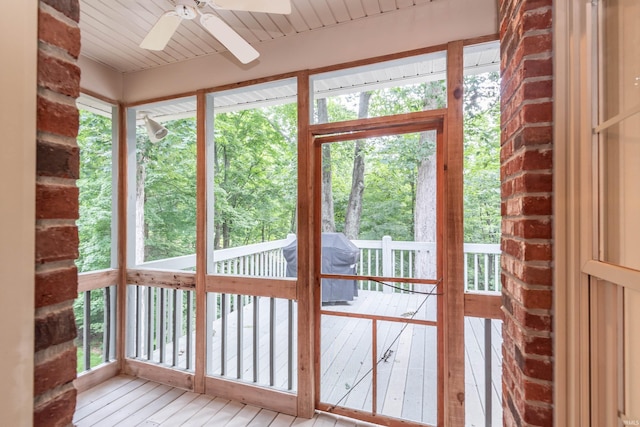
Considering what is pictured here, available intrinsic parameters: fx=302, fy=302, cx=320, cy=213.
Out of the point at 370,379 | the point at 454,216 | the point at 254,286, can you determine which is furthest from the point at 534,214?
the point at 254,286

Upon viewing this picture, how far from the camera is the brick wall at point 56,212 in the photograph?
628 mm

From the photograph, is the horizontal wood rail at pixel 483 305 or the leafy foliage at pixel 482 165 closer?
the horizontal wood rail at pixel 483 305

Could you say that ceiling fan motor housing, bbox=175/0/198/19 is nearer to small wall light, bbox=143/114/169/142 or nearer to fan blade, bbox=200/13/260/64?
fan blade, bbox=200/13/260/64

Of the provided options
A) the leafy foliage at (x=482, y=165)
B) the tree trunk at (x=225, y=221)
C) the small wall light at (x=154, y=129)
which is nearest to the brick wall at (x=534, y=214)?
the leafy foliage at (x=482, y=165)

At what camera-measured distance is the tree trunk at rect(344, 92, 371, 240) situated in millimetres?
2268

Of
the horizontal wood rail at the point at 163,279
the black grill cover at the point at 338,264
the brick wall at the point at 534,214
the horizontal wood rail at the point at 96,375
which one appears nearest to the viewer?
the brick wall at the point at 534,214

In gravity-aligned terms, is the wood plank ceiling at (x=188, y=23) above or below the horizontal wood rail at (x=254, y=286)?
above

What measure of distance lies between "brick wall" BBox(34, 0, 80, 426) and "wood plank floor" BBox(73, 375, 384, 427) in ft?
6.03

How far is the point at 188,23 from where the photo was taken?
2.21 metres

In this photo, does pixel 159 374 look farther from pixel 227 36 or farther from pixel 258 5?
pixel 258 5

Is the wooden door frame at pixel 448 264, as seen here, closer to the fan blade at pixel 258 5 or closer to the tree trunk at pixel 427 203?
the tree trunk at pixel 427 203

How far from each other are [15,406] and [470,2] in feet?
8.70

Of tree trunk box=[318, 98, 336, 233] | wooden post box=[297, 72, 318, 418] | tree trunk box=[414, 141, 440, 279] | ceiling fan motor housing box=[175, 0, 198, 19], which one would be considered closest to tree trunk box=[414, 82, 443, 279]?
tree trunk box=[414, 141, 440, 279]

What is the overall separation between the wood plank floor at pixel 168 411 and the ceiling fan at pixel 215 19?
2522mm
